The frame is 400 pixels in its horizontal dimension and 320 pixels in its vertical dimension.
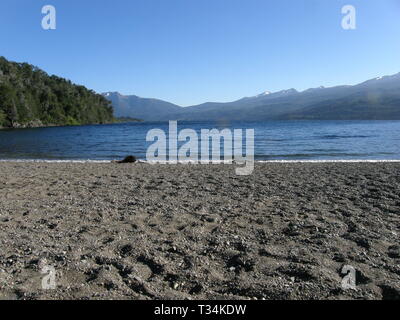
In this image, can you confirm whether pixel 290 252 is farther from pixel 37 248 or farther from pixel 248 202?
pixel 37 248

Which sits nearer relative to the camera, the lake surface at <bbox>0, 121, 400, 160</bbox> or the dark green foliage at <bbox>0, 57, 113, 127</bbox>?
the lake surface at <bbox>0, 121, 400, 160</bbox>

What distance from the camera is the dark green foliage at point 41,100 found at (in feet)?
354

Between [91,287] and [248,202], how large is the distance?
5.31 metres

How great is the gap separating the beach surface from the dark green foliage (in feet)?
367

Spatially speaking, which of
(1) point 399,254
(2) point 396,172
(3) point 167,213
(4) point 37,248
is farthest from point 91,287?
A: (2) point 396,172

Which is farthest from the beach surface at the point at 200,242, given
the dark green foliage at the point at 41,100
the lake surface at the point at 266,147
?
the dark green foliage at the point at 41,100

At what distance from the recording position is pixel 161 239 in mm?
6109

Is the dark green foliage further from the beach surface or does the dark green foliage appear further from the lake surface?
the beach surface

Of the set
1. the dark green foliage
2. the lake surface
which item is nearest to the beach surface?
the lake surface

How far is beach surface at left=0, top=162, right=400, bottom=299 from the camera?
174 inches

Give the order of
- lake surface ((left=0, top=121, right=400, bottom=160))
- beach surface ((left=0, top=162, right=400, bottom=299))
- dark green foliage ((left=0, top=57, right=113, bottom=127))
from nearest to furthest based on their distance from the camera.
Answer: beach surface ((left=0, top=162, right=400, bottom=299))
lake surface ((left=0, top=121, right=400, bottom=160))
dark green foliage ((left=0, top=57, right=113, bottom=127))
